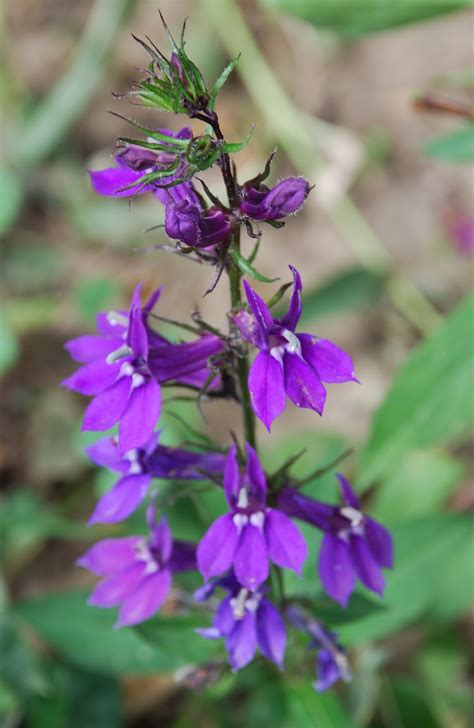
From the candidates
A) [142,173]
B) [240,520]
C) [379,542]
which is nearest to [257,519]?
[240,520]

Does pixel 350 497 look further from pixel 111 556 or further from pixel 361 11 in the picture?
pixel 361 11

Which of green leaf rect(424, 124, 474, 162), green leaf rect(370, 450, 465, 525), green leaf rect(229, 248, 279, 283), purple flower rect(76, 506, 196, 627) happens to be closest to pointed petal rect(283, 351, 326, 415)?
green leaf rect(229, 248, 279, 283)

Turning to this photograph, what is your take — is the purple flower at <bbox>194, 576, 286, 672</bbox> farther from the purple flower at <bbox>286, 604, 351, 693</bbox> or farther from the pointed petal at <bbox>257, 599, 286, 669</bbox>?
the purple flower at <bbox>286, 604, 351, 693</bbox>

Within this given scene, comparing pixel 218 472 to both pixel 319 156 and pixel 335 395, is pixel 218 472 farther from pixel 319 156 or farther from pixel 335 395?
pixel 319 156

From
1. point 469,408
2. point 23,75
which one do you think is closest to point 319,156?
point 23,75

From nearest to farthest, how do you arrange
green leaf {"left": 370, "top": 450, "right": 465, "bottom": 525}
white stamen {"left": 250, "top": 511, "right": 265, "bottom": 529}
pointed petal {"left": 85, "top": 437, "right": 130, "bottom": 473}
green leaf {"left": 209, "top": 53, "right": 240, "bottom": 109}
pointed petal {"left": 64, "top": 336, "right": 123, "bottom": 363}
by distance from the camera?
1. green leaf {"left": 209, "top": 53, "right": 240, "bottom": 109}
2. white stamen {"left": 250, "top": 511, "right": 265, "bottom": 529}
3. pointed petal {"left": 64, "top": 336, "right": 123, "bottom": 363}
4. pointed petal {"left": 85, "top": 437, "right": 130, "bottom": 473}
5. green leaf {"left": 370, "top": 450, "right": 465, "bottom": 525}
